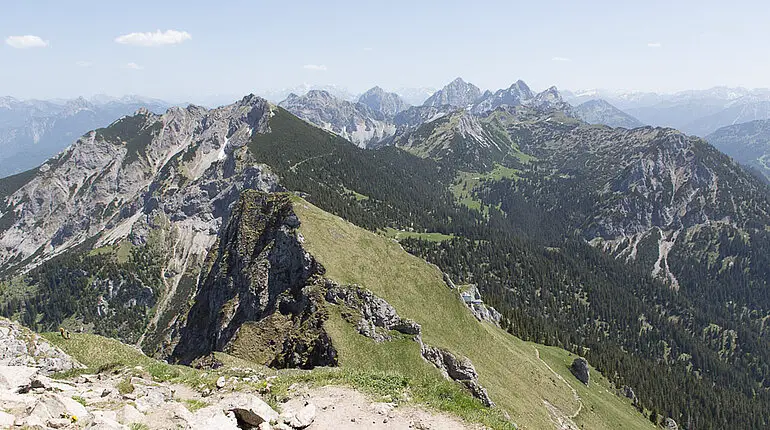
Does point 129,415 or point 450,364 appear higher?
point 129,415

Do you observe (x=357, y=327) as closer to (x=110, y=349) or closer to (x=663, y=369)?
(x=110, y=349)

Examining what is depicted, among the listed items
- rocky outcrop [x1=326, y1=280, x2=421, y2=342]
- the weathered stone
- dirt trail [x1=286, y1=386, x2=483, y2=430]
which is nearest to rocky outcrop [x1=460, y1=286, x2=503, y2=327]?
rocky outcrop [x1=326, y1=280, x2=421, y2=342]

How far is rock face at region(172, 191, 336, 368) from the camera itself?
7038cm

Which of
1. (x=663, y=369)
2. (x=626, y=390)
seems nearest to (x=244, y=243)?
(x=626, y=390)

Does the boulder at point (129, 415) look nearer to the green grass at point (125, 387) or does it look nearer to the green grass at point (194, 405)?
the green grass at point (194, 405)

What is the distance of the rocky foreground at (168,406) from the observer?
1927 cm

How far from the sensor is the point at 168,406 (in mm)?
23828

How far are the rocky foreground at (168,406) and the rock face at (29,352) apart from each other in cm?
34

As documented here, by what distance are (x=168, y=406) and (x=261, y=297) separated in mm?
65316

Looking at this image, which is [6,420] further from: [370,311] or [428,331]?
[428,331]

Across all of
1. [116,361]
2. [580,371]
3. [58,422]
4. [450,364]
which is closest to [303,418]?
[58,422]

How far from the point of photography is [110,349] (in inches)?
1829

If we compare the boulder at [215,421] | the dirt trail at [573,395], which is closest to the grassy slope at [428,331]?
the dirt trail at [573,395]

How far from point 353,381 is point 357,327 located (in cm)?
4056
